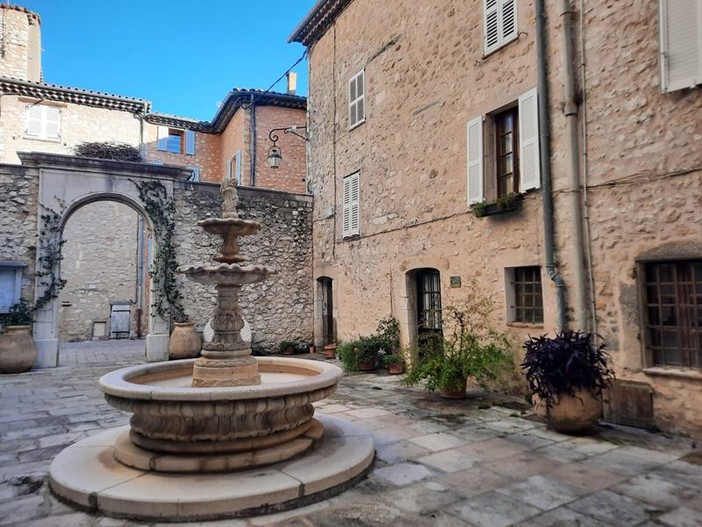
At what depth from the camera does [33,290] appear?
9.60 metres

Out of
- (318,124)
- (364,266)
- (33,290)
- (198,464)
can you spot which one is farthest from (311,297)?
(198,464)

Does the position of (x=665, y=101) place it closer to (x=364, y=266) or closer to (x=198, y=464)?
(x=198, y=464)

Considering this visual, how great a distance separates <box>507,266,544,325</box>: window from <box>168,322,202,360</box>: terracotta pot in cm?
713

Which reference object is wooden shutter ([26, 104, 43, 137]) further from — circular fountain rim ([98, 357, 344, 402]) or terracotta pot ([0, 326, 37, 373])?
circular fountain rim ([98, 357, 344, 402])

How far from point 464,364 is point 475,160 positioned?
3.18 m

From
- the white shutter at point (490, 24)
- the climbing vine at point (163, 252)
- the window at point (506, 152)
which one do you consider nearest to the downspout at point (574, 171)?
the window at point (506, 152)

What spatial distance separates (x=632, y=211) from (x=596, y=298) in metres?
1.09

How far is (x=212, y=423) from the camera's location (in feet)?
11.5

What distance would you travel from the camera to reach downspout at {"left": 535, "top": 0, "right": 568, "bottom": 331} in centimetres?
583

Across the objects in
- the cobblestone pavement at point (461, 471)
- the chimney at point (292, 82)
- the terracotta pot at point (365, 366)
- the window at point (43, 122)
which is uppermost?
the chimney at point (292, 82)

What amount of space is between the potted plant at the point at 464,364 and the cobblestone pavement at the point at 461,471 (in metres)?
0.28

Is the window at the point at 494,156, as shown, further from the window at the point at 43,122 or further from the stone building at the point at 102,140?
the window at the point at 43,122

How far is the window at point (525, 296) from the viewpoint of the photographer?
254 inches

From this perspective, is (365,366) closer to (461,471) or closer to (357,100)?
(461,471)
